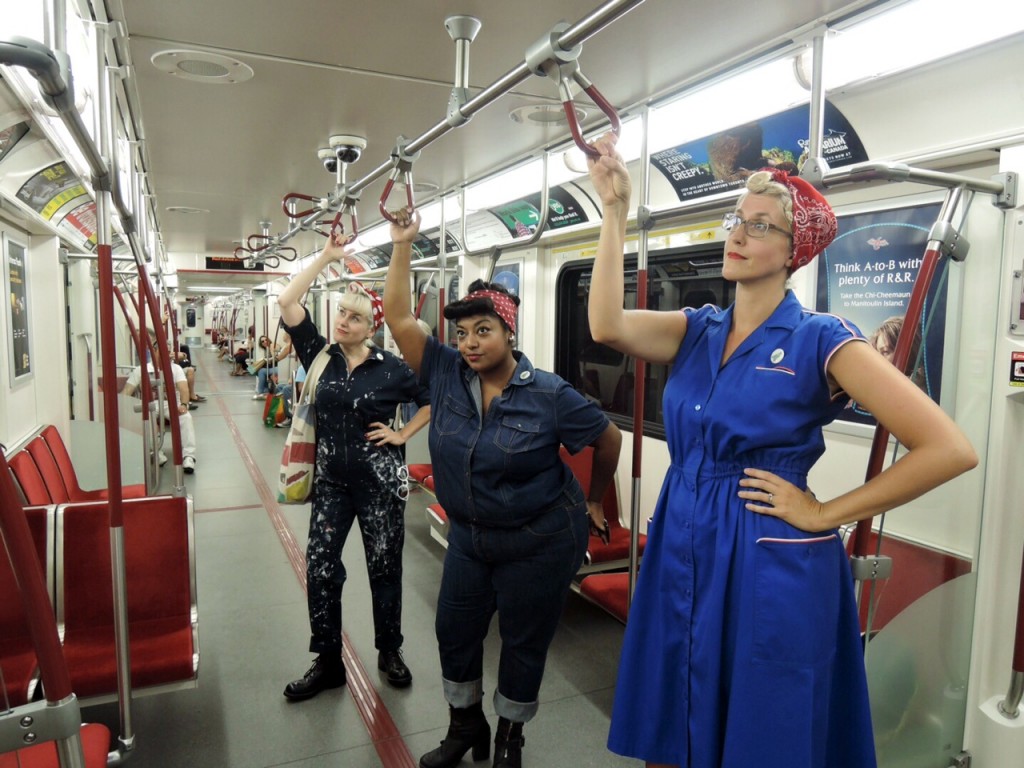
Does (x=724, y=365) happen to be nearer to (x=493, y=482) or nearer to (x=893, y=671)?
(x=493, y=482)

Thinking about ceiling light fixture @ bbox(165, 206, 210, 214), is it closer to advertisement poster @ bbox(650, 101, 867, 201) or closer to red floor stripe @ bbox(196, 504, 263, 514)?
red floor stripe @ bbox(196, 504, 263, 514)

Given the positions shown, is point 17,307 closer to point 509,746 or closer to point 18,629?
point 18,629

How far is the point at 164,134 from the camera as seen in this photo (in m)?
4.39

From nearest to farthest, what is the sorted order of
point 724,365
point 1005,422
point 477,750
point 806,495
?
1. point 806,495
2. point 724,365
3. point 1005,422
4. point 477,750

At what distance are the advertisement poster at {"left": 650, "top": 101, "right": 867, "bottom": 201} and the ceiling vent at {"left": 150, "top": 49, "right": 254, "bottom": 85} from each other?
2422 millimetres

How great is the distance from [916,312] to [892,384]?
76 cm

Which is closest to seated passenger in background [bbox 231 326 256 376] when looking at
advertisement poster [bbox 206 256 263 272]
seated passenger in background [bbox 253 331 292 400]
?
seated passenger in background [bbox 253 331 292 400]

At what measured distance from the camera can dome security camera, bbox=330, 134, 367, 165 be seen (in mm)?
4340

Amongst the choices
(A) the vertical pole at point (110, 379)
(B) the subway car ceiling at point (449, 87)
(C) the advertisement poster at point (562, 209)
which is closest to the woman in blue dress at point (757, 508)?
(B) the subway car ceiling at point (449, 87)

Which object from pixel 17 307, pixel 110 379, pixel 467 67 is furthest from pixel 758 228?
pixel 17 307

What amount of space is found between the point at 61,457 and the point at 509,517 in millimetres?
3865

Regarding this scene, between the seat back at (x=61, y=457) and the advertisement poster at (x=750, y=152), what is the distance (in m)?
4.35

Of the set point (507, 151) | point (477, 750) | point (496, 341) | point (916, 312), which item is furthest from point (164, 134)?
point (916, 312)

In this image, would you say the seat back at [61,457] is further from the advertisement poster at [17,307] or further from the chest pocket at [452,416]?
the chest pocket at [452,416]
